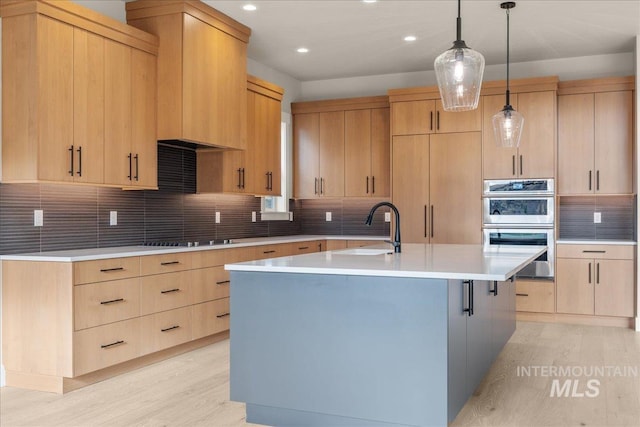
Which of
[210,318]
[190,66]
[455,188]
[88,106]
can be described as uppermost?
[190,66]

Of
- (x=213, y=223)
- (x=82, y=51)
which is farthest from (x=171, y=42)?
(x=213, y=223)

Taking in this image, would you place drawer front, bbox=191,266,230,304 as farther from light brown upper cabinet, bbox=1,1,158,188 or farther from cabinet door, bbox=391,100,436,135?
cabinet door, bbox=391,100,436,135

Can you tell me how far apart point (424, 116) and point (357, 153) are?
3.11ft

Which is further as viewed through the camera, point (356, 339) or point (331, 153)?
point (331, 153)

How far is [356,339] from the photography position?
109 inches

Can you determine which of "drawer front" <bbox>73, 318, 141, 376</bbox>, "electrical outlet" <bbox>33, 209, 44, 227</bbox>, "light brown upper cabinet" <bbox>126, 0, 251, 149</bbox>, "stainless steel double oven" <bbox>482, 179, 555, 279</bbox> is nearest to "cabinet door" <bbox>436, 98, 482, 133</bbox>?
"stainless steel double oven" <bbox>482, 179, 555, 279</bbox>

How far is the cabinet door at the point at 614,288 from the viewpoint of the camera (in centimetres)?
569

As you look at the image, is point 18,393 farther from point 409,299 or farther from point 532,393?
point 532,393

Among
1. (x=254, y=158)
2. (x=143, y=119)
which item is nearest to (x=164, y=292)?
(x=143, y=119)

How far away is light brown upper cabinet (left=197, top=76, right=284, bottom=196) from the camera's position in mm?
5477

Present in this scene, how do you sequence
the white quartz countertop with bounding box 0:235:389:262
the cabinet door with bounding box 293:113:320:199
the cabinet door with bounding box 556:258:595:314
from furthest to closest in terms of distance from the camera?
1. the cabinet door with bounding box 293:113:320:199
2. the cabinet door with bounding box 556:258:595:314
3. the white quartz countertop with bounding box 0:235:389:262

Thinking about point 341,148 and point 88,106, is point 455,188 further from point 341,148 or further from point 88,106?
point 88,106

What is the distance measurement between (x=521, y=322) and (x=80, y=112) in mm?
4450

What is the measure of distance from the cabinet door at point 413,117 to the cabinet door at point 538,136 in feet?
2.98
